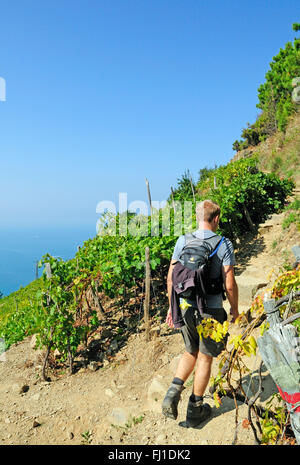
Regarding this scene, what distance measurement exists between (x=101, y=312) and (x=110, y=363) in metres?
1.36

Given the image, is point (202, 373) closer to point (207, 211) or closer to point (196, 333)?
point (196, 333)

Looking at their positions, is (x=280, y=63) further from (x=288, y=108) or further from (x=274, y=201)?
(x=274, y=201)

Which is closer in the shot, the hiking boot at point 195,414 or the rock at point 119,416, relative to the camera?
the hiking boot at point 195,414

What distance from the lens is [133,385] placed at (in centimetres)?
442

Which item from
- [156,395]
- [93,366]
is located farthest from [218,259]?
[93,366]

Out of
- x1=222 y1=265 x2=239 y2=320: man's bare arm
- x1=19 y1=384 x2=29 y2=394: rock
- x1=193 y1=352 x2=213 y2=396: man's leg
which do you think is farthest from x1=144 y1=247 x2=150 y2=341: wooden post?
x1=222 y1=265 x2=239 y2=320: man's bare arm

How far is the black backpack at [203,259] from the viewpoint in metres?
2.69

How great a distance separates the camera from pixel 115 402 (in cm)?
412

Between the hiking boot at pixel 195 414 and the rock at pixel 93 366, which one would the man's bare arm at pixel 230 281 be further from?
the rock at pixel 93 366

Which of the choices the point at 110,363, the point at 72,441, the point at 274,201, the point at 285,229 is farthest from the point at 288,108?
the point at 72,441

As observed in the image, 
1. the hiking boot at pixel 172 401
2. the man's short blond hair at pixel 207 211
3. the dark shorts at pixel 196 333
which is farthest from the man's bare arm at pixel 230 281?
the hiking boot at pixel 172 401

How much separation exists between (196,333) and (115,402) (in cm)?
200

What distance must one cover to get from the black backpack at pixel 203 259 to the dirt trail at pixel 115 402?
2.49 feet

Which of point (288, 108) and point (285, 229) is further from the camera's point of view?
point (288, 108)
